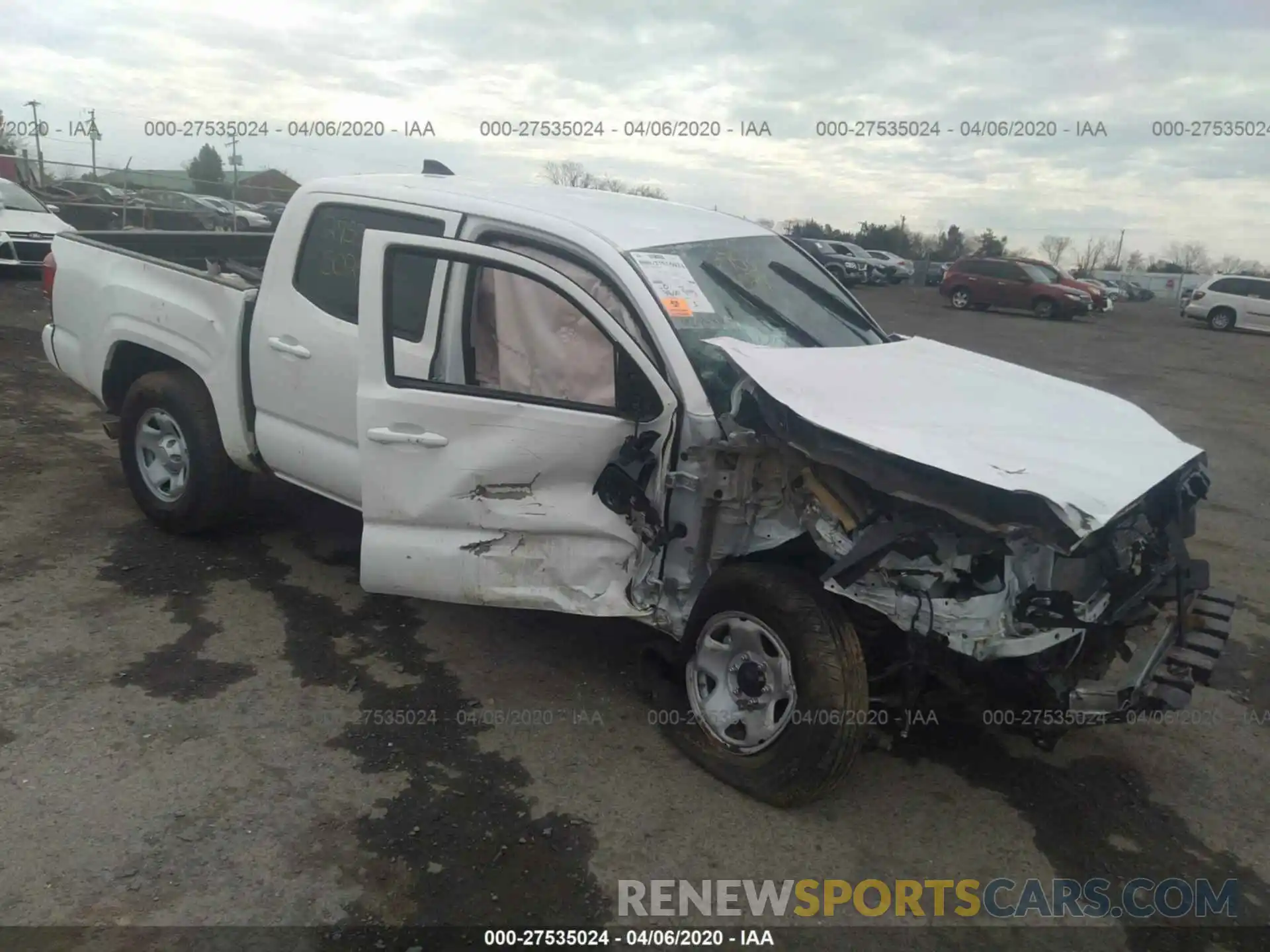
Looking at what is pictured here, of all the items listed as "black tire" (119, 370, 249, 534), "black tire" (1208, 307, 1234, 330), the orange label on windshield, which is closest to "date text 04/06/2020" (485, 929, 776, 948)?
the orange label on windshield

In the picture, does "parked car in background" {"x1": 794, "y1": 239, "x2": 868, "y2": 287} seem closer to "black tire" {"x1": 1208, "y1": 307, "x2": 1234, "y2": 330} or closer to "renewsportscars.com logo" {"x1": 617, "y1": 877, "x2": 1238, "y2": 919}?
"black tire" {"x1": 1208, "y1": 307, "x2": 1234, "y2": 330}

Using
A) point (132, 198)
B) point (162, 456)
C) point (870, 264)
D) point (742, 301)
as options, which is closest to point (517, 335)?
point (742, 301)

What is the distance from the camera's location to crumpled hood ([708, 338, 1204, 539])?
Result: 275cm

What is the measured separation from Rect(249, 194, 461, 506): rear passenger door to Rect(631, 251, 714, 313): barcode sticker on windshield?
33.6 inches

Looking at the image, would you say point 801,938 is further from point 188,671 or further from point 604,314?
point 188,671

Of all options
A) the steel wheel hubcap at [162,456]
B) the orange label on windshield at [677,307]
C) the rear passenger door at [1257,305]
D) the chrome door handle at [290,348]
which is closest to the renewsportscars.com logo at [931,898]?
the orange label on windshield at [677,307]

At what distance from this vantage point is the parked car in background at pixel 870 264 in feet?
107

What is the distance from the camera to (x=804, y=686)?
307cm

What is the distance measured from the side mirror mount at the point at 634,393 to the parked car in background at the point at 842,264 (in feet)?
91.8

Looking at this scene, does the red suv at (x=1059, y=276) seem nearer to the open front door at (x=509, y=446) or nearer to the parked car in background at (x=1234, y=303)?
the parked car in background at (x=1234, y=303)

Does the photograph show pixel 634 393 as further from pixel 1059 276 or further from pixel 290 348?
pixel 1059 276

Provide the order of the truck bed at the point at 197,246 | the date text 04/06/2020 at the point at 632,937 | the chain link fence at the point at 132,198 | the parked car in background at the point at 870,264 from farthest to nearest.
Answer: the parked car in background at the point at 870,264
the chain link fence at the point at 132,198
the truck bed at the point at 197,246
the date text 04/06/2020 at the point at 632,937

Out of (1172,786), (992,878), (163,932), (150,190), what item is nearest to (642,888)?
(992,878)

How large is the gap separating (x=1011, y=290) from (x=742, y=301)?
2399cm
